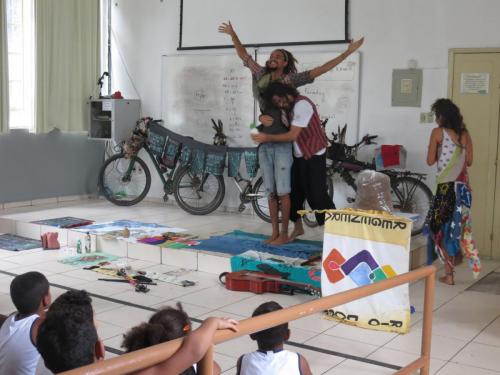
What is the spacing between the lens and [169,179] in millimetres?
8492

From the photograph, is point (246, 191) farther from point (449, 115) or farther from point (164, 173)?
point (449, 115)

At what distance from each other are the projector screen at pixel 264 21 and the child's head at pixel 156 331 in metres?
5.55

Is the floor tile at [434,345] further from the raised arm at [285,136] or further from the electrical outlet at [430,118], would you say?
the electrical outlet at [430,118]

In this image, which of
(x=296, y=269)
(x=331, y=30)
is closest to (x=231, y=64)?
(x=331, y=30)

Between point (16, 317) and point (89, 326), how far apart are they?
611mm

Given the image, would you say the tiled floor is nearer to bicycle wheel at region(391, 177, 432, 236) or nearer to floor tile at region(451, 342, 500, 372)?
floor tile at region(451, 342, 500, 372)

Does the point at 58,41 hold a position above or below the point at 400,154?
above

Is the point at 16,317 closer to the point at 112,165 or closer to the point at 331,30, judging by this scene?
the point at 331,30

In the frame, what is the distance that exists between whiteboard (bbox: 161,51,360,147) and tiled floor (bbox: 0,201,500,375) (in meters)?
1.46

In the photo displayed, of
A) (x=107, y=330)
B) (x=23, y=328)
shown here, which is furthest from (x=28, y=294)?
(x=107, y=330)

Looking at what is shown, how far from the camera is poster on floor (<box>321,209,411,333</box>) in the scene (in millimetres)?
4391

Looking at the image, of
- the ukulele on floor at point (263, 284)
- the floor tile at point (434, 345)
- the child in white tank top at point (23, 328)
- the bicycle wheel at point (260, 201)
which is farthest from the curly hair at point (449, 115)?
the child in white tank top at point (23, 328)

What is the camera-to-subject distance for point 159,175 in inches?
348

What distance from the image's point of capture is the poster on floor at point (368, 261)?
439 cm
